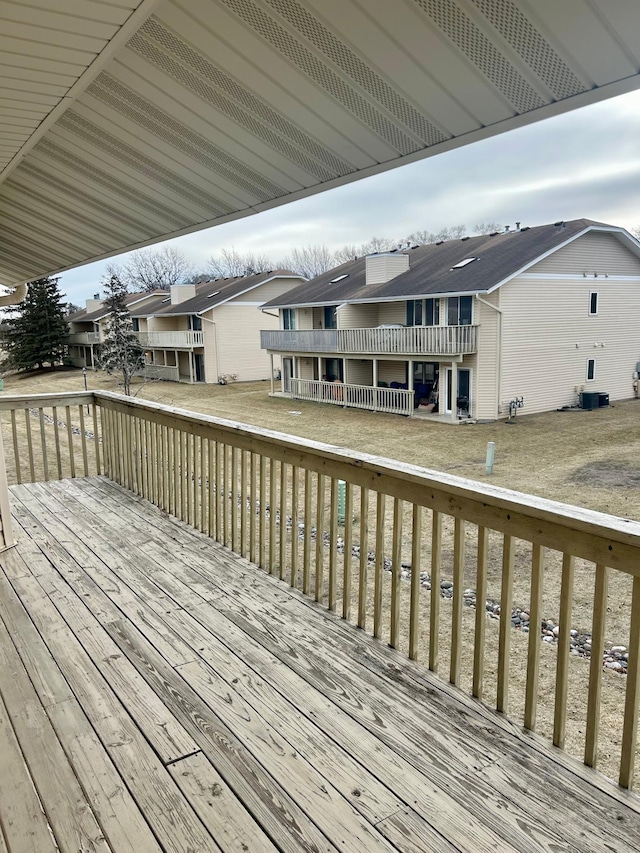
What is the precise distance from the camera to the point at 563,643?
6.25 ft

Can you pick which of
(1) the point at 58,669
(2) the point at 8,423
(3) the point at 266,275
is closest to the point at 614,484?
(1) the point at 58,669

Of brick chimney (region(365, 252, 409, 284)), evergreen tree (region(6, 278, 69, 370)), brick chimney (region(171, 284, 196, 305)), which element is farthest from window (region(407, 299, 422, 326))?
evergreen tree (region(6, 278, 69, 370))

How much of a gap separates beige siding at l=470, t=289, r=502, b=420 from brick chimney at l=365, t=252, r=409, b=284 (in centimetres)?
479

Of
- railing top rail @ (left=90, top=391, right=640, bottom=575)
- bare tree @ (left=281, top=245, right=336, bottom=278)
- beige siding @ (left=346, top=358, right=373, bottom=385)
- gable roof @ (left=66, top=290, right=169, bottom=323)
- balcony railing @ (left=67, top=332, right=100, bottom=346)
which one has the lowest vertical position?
beige siding @ (left=346, top=358, right=373, bottom=385)

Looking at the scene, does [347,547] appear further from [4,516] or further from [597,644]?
[4,516]

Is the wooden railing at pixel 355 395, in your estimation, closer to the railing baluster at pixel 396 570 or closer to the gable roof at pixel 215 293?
the gable roof at pixel 215 293

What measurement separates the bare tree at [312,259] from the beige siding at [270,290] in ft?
43.1

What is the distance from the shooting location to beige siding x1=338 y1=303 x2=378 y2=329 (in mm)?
22938

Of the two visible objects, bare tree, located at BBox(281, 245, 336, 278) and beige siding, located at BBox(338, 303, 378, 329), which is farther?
bare tree, located at BBox(281, 245, 336, 278)

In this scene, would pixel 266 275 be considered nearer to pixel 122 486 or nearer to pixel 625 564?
pixel 122 486

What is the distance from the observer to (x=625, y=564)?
66.1 inches

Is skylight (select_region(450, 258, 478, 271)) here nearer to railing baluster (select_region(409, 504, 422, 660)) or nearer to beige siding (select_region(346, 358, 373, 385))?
beige siding (select_region(346, 358, 373, 385))

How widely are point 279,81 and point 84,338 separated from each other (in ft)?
137

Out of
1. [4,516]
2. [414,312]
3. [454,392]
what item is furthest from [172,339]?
[4,516]
